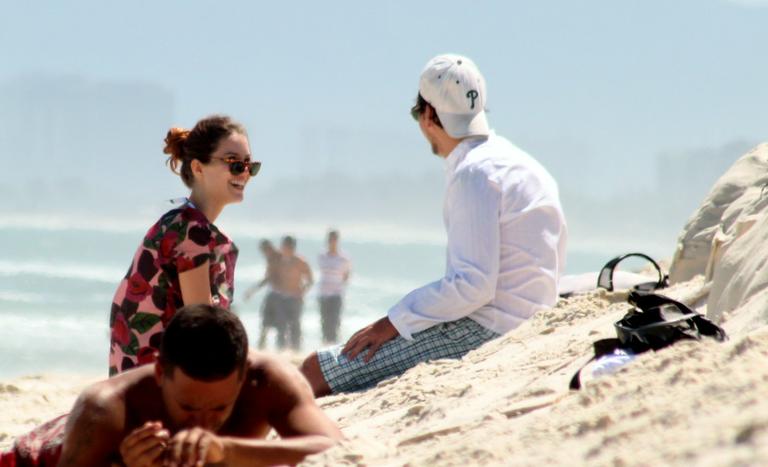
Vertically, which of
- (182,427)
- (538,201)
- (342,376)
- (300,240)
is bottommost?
(300,240)

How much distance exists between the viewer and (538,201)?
547 centimetres

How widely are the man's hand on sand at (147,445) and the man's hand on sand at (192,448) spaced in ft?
0.09

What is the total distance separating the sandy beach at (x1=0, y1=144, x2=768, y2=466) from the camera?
247cm

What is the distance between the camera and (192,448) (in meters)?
3.03

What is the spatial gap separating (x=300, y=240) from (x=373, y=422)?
58.7m

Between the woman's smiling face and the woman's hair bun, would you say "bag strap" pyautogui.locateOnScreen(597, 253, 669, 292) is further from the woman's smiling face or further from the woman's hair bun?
the woman's hair bun

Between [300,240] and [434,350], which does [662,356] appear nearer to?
[434,350]

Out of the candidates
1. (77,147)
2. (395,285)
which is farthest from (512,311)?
(77,147)

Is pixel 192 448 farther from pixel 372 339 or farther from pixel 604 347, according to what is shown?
pixel 372 339

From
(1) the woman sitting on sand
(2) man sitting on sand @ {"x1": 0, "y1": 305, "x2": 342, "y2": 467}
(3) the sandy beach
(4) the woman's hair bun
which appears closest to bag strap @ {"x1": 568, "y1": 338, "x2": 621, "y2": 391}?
(3) the sandy beach

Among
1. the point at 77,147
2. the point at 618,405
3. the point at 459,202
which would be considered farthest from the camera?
the point at 77,147

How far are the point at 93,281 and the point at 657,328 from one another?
35.5 metres

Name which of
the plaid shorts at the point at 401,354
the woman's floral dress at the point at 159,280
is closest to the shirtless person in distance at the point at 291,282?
the plaid shorts at the point at 401,354

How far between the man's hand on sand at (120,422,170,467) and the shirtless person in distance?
37.9ft
